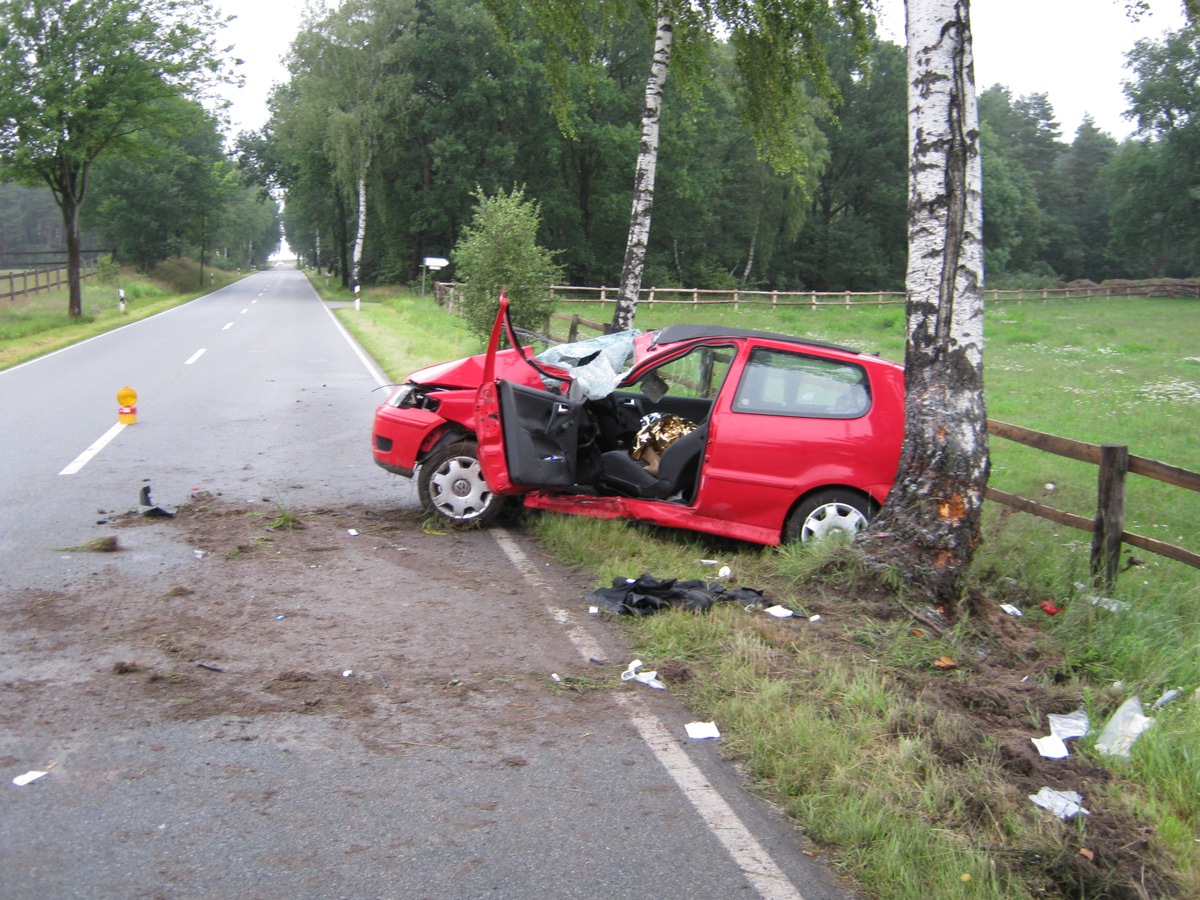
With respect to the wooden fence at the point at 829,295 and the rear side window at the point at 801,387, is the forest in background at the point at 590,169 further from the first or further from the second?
the rear side window at the point at 801,387

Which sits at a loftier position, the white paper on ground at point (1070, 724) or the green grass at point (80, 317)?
the green grass at point (80, 317)

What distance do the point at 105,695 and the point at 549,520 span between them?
3.80m

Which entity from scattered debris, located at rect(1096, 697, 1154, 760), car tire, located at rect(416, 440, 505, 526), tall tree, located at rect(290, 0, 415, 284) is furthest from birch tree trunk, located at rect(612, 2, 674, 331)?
tall tree, located at rect(290, 0, 415, 284)

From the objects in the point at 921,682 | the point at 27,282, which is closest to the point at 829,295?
the point at 27,282

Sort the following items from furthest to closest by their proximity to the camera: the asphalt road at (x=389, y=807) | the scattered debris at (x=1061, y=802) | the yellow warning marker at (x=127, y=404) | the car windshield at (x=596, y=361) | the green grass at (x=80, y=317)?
the green grass at (x=80, y=317)
the yellow warning marker at (x=127, y=404)
the car windshield at (x=596, y=361)
the scattered debris at (x=1061, y=802)
the asphalt road at (x=389, y=807)

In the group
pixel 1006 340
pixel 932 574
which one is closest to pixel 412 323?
pixel 1006 340

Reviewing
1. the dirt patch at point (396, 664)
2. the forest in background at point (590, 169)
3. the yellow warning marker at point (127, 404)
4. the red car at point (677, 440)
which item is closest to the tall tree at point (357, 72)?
the forest in background at point (590, 169)

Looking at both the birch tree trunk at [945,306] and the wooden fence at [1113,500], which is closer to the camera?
the wooden fence at [1113,500]

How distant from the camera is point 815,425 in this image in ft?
23.3

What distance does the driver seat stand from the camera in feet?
24.8

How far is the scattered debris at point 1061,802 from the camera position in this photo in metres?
3.81

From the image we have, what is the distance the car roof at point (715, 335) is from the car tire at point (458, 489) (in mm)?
1709

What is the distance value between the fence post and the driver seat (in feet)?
8.50

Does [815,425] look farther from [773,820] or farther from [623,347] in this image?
[773,820]
